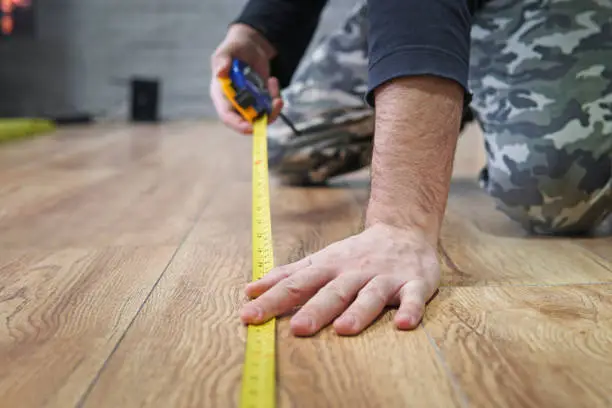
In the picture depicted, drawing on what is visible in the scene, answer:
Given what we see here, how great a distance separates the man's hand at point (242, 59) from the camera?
4.93 ft

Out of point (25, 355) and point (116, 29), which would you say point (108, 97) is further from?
point (25, 355)

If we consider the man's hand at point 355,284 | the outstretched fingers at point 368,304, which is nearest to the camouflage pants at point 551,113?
the man's hand at point 355,284

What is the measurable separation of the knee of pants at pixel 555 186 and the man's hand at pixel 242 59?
529 mm

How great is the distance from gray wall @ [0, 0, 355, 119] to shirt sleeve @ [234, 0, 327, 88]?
134 inches

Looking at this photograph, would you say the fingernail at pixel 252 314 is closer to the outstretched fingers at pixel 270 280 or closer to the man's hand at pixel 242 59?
the outstretched fingers at pixel 270 280

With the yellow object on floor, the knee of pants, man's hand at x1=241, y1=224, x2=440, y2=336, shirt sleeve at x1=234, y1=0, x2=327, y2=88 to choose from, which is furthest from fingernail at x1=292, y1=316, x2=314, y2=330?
the yellow object on floor

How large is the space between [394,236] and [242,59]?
28.7 inches

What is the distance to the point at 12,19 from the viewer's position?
15.4 ft

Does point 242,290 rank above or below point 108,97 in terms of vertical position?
above

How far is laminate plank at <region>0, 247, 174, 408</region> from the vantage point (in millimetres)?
721

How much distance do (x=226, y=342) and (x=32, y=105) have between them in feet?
15.9

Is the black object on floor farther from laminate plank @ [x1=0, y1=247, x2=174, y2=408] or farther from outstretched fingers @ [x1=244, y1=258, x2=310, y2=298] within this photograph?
outstretched fingers @ [x1=244, y1=258, x2=310, y2=298]

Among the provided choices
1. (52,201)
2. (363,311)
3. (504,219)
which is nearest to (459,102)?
(363,311)

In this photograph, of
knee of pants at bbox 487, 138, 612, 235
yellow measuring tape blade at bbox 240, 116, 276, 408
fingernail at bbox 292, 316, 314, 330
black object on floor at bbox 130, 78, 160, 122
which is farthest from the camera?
black object on floor at bbox 130, 78, 160, 122
